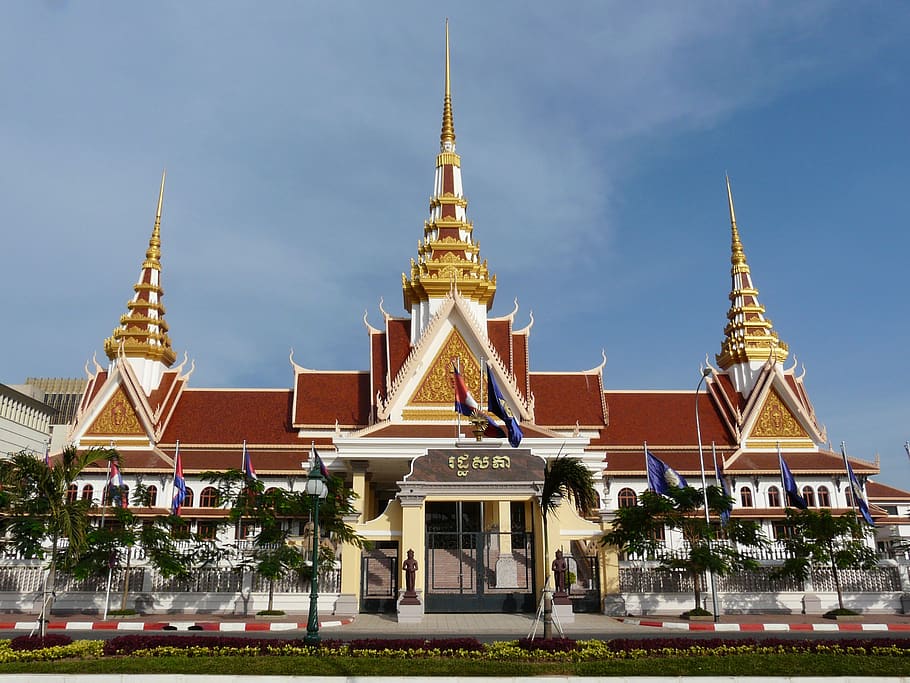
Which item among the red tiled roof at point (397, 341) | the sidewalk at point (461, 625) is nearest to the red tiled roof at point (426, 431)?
the red tiled roof at point (397, 341)

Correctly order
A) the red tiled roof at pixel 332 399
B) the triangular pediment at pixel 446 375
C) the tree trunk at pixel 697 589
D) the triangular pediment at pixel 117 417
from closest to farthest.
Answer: the tree trunk at pixel 697 589 < the triangular pediment at pixel 446 375 < the triangular pediment at pixel 117 417 < the red tiled roof at pixel 332 399

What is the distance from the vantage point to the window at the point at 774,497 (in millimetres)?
33031

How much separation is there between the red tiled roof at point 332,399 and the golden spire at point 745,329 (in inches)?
745

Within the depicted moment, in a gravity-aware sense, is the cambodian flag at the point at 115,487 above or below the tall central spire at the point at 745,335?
below

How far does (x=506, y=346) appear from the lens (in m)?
35.9

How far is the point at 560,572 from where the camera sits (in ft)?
61.3

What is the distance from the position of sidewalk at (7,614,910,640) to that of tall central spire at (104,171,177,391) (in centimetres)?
1893

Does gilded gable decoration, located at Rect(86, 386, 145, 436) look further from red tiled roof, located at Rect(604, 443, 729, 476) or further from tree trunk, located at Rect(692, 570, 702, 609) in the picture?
tree trunk, located at Rect(692, 570, 702, 609)

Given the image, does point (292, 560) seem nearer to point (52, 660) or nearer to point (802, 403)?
point (52, 660)

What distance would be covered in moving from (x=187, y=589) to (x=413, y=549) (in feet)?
22.9

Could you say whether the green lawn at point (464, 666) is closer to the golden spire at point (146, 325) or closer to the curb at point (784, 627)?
the curb at point (784, 627)

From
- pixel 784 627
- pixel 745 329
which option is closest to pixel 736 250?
pixel 745 329

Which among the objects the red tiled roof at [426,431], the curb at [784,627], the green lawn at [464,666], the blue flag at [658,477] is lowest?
the green lawn at [464,666]

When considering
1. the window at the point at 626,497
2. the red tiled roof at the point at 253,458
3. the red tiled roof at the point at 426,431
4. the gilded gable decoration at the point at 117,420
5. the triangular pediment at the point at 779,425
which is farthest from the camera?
the triangular pediment at the point at 779,425
